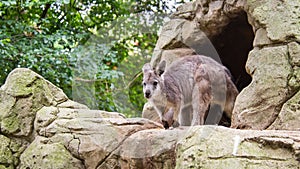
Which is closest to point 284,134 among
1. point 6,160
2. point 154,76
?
point 154,76

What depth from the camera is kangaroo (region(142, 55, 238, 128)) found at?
19.5 feet

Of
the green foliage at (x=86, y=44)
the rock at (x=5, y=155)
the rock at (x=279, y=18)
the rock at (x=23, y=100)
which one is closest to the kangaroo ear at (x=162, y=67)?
the green foliage at (x=86, y=44)

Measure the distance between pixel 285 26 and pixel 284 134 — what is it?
168cm

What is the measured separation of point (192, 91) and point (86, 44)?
317 centimetres

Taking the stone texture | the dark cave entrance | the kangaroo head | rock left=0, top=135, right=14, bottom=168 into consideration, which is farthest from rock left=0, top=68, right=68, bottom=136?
the dark cave entrance

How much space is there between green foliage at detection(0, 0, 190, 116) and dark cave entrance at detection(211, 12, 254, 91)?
1797 mm

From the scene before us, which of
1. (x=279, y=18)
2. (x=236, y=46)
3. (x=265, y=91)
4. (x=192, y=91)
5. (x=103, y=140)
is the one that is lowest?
(x=103, y=140)

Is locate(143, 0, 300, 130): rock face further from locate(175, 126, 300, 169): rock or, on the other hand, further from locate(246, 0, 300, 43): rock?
locate(175, 126, 300, 169): rock

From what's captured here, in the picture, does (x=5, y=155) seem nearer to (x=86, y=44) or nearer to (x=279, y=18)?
(x=279, y=18)

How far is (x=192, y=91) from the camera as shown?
19.9ft

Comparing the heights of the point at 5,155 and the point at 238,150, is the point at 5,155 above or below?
below

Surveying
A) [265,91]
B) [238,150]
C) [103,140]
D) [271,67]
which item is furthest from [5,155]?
[271,67]

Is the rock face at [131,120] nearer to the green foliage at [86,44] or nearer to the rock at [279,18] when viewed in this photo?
the rock at [279,18]

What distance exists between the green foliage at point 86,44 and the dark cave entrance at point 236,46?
5.90 feet
